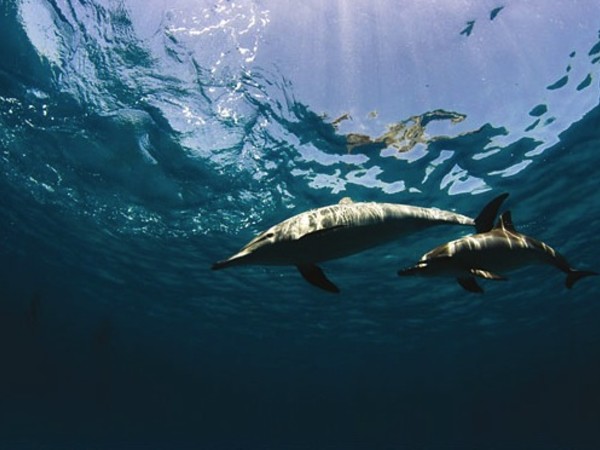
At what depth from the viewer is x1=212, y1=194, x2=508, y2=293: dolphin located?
3482 millimetres

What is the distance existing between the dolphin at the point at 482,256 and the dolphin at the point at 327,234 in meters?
0.33

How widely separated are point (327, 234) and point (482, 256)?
1.56 meters

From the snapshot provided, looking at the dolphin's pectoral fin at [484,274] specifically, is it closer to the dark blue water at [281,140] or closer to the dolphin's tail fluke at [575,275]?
the dolphin's tail fluke at [575,275]

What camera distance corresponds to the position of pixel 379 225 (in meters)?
3.65

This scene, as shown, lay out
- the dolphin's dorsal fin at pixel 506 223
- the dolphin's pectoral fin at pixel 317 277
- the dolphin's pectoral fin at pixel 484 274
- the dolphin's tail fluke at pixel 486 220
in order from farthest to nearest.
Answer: the dolphin's dorsal fin at pixel 506 223 → the dolphin's tail fluke at pixel 486 220 → the dolphin's pectoral fin at pixel 317 277 → the dolphin's pectoral fin at pixel 484 274

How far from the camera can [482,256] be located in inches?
151

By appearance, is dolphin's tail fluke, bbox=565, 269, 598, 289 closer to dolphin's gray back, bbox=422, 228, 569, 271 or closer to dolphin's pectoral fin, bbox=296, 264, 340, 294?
dolphin's gray back, bbox=422, 228, 569, 271

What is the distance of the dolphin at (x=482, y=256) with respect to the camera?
3.77 m

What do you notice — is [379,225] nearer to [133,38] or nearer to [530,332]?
[133,38]

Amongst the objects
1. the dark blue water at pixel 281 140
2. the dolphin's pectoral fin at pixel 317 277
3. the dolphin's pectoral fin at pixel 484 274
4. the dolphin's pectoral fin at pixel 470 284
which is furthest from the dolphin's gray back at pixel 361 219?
the dark blue water at pixel 281 140

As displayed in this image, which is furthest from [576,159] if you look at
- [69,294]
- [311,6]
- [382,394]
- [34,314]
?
[382,394]

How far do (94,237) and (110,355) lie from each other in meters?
52.2

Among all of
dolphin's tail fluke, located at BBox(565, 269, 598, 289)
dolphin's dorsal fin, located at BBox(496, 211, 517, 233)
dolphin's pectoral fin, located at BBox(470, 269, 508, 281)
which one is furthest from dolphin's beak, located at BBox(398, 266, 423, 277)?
dolphin's tail fluke, located at BBox(565, 269, 598, 289)

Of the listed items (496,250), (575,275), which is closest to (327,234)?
(496,250)
